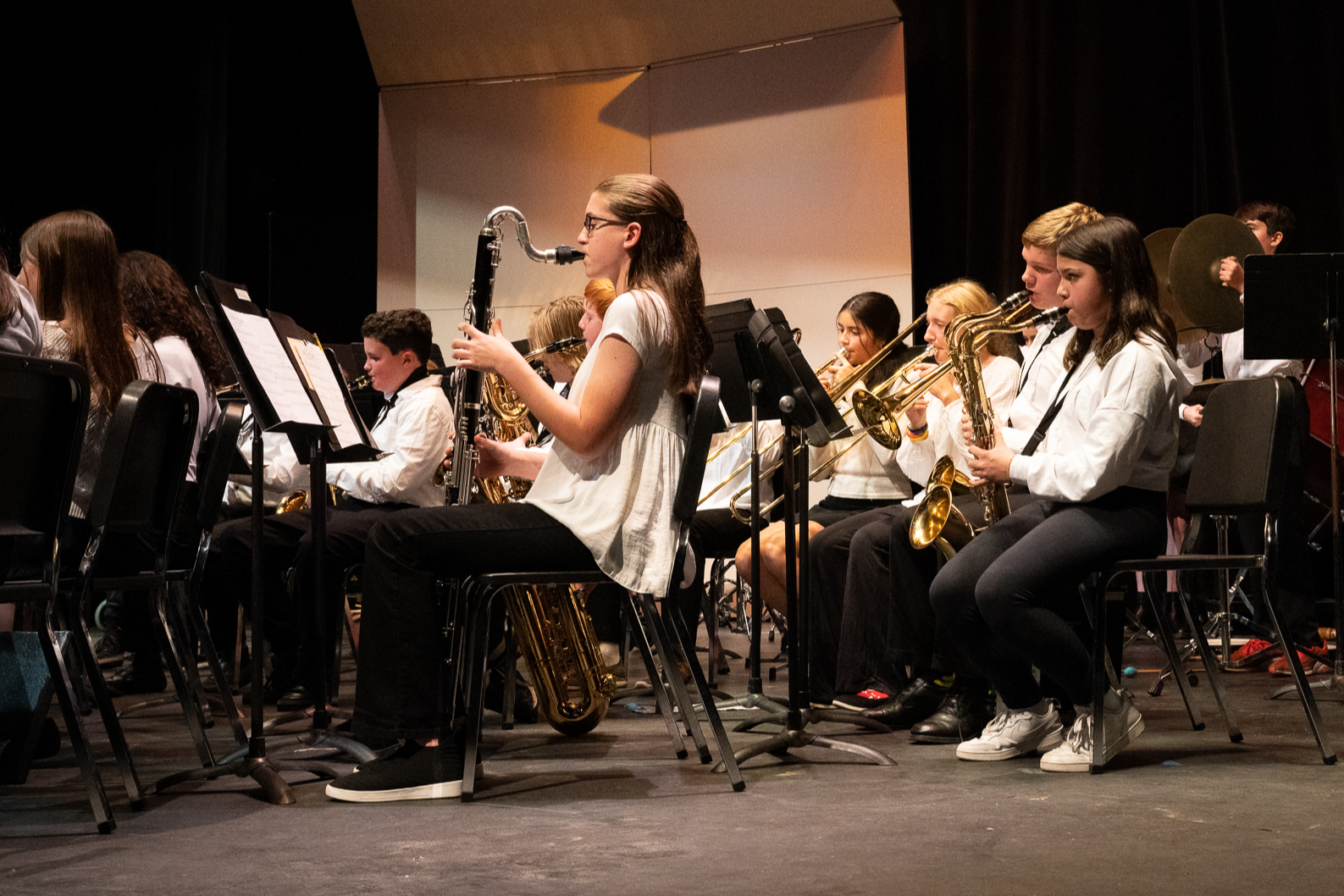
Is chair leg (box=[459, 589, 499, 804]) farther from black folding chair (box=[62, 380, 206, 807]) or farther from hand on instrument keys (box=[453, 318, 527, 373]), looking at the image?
black folding chair (box=[62, 380, 206, 807])

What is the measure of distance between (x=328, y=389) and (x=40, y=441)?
2.83 feet

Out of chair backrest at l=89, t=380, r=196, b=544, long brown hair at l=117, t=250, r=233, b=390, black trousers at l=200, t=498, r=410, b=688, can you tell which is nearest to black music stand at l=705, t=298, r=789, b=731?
black trousers at l=200, t=498, r=410, b=688

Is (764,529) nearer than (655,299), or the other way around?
(655,299)

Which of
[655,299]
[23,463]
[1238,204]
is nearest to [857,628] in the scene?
[655,299]

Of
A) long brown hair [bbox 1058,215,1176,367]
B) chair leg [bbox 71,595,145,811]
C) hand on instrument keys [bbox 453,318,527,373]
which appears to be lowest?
chair leg [bbox 71,595,145,811]

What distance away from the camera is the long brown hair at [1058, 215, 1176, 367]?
301 centimetres

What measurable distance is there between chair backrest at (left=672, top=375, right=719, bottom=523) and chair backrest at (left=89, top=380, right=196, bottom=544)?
3.69ft

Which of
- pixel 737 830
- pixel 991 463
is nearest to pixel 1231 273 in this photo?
A: pixel 991 463

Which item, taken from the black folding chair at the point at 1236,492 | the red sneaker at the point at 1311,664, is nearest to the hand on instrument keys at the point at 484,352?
the black folding chair at the point at 1236,492

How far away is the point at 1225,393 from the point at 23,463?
2.61m

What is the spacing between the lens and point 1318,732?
9.54ft

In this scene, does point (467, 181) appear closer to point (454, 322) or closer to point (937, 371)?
point (454, 322)

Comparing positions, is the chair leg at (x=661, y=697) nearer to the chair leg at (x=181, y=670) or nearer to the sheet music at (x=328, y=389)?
the sheet music at (x=328, y=389)

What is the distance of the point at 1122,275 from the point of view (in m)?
3.05
